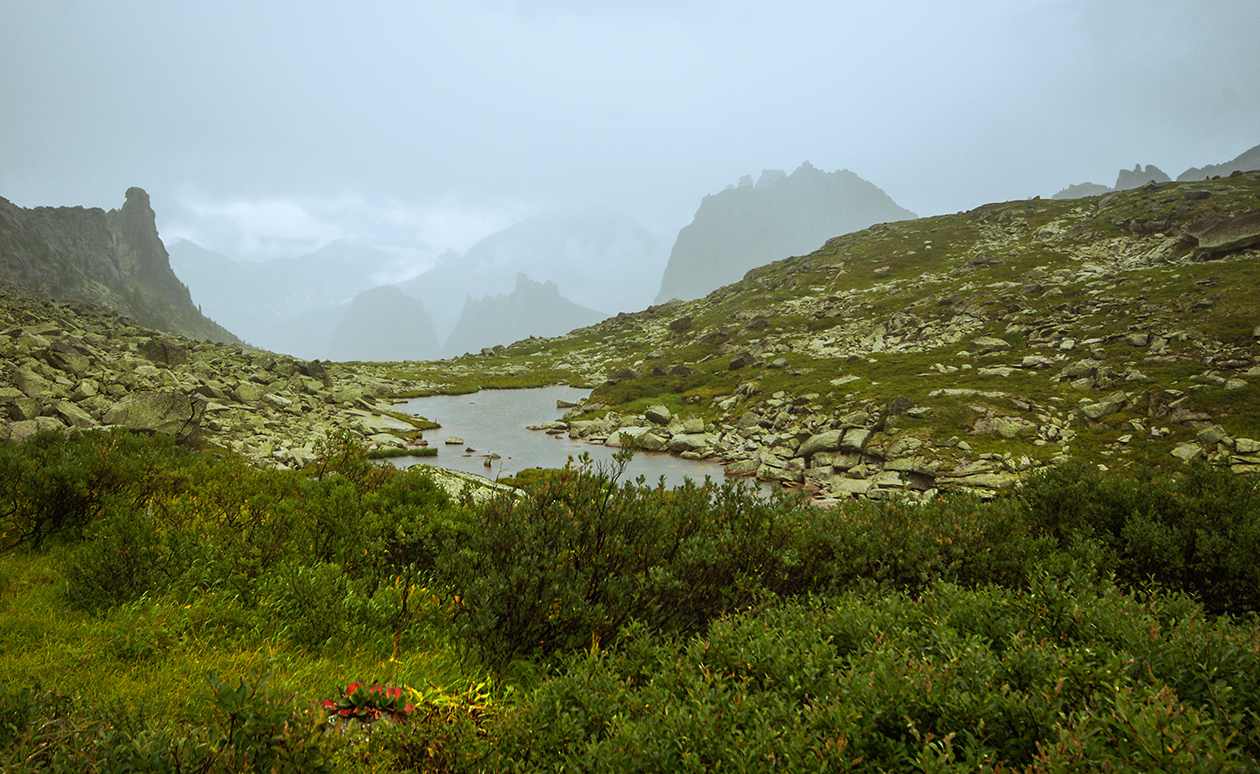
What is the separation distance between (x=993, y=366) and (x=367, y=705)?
3802 cm

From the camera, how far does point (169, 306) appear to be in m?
193

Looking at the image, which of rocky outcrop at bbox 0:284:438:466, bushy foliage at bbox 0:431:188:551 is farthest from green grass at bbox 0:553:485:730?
Result: rocky outcrop at bbox 0:284:438:466

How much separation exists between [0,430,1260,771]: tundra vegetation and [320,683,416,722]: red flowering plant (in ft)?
0.07

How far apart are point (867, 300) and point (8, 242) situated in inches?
8367

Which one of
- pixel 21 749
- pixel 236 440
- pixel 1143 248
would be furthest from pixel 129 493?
pixel 1143 248

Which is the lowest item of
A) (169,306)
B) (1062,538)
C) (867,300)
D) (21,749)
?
(1062,538)

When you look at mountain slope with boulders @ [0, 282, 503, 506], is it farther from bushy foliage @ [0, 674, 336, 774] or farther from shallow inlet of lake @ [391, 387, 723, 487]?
bushy foliage @ [0, 674, 336, 774]

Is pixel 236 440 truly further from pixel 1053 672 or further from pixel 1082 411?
pixel 1082 411

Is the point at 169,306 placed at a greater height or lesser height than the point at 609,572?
greater

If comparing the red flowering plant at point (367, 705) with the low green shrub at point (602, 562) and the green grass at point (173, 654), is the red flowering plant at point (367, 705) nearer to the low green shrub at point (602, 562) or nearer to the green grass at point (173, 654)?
the green grass at point (173, 654)

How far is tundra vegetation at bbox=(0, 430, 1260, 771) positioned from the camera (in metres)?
3.31

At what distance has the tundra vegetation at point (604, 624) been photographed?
3312 millimetres

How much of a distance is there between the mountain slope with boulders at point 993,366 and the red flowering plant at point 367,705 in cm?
472

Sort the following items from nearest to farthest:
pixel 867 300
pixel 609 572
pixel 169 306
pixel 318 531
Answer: pixel 609 572, pixel 318 531, pixel 867 300, pixel 169 306
